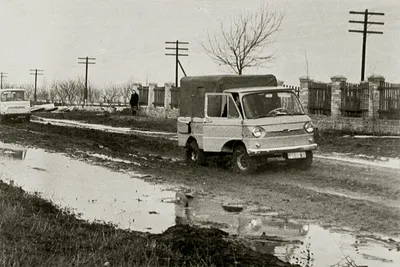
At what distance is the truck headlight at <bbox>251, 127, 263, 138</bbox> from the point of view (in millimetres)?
14227

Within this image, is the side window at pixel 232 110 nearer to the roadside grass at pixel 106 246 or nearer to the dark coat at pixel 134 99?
the roadside grass at pixel 106 246

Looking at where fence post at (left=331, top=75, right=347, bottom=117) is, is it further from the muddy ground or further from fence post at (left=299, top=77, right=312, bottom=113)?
the muddy ground

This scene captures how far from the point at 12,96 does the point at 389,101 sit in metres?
20.7

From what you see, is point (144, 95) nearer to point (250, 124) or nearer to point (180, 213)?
point (250, 124)

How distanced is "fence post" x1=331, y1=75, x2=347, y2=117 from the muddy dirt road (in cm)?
1128

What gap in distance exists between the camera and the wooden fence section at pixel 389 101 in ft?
86.3

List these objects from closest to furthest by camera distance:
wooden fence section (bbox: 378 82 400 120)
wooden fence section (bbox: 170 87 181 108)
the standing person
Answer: wooden fence section (bbox: 378 82 400 120), wooden fence section (bbox: 170 87 181 108), the standing person

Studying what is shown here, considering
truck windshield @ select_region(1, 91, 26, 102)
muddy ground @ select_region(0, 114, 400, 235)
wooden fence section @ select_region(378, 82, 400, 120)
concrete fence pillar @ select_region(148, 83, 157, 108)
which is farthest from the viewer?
concrete fence pillar @ select_region(148, 83, 157, 108)

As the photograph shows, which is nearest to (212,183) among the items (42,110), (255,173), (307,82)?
(255,173)

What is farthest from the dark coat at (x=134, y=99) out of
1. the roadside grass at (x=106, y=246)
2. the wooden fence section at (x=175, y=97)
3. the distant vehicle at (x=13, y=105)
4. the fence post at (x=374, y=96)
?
the roadside grass at (x=106, y=246)

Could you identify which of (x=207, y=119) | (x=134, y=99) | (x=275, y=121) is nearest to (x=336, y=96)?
(x=207, y=119)

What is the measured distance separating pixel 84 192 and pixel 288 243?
5.69m

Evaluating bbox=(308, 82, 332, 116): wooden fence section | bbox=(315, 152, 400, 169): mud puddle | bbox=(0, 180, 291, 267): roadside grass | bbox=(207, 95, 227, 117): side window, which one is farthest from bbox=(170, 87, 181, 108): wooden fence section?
bbox=(0, 180, 291, 267): roadside grass

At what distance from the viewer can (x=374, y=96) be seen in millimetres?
26922
